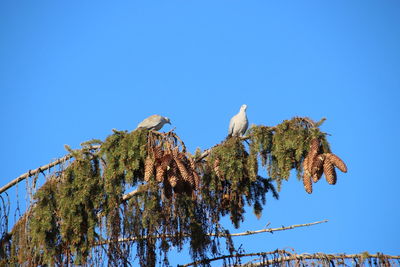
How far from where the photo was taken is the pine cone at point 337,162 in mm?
6760

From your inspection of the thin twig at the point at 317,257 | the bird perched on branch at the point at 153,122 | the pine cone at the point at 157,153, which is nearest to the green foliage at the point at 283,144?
the thin twig at the point at 317,257

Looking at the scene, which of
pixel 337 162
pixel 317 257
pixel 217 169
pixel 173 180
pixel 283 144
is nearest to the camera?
pixel 173 180

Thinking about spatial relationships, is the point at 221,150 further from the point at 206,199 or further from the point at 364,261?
the point at 364,261

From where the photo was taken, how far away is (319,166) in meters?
7.00

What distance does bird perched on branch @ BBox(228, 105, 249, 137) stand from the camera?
1216cm

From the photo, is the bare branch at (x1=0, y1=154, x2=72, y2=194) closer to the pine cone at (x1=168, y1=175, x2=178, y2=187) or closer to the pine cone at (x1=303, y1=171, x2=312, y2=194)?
the pine cone at (x1=168, y1=175, x2=178, y2=187)

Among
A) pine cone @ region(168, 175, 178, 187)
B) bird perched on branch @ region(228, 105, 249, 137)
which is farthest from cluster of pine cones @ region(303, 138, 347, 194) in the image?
bird perched on branch @ region(228, 105, 249, 137)

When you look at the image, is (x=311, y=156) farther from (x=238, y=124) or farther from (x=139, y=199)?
(x=238, y=124)

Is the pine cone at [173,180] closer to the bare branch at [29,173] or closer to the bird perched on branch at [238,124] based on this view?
the bare branch at [29,173]

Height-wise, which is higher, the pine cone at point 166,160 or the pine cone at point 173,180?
the pine cone at point 166,160

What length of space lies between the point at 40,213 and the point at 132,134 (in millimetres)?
1301

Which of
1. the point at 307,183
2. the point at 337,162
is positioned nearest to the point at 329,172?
the point at 337,162

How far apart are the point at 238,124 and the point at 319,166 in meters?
5.23

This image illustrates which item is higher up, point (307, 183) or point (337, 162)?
point (337, 162)
